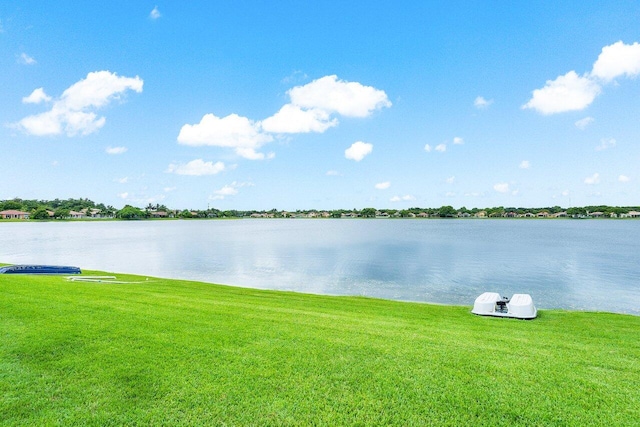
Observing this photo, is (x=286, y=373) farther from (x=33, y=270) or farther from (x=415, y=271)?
(x=415, y=271)

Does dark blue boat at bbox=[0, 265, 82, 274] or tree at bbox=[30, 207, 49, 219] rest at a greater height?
tree at bbox=[30, 207, 49, 219]

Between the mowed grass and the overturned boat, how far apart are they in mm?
3856

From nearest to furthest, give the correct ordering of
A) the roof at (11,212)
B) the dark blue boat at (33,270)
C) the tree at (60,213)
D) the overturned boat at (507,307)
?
1. the overturned boat at (507,307)
2. the dark blue boat at (33,270)
3. the roof at (11,212)
4. the tree at (60,213)

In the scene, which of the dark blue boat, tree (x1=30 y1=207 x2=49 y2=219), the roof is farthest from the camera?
the roof

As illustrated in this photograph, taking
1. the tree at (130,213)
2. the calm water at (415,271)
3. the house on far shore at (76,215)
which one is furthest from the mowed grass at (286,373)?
the house on far shore at (76,215)

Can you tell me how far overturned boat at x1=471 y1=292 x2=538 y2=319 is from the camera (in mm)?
12617

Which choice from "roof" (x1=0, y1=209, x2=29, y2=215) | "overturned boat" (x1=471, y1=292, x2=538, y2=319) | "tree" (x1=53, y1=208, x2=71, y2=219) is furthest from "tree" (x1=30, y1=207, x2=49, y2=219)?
"overturned boat" (x1=471, y1=292, x2=538, y2=319)

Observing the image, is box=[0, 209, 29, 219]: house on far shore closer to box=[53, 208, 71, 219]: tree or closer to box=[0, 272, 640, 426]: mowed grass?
box=[53, 208, 71, 219]: tree

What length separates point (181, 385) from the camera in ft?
17.3

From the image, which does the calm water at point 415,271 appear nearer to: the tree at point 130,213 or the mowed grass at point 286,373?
the mowed grass at point 286,373

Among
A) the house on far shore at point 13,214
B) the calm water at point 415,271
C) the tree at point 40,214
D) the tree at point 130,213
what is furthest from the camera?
the tree at point 130,213

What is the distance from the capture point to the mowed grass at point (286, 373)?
466cm

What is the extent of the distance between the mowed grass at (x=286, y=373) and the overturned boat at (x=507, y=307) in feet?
12.6

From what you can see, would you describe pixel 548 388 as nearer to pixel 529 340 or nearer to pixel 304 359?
pixel 529 340
